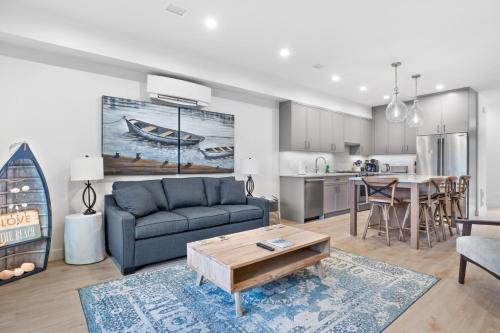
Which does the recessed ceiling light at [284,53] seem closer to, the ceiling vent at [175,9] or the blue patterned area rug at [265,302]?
the ceiling vent at [175,9]

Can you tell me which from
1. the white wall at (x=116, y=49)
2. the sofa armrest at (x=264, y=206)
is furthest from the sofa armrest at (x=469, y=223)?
the white wall at (x=116, y=49)

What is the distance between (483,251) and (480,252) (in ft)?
0.08

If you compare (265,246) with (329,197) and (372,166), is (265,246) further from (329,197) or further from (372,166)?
(372,166)

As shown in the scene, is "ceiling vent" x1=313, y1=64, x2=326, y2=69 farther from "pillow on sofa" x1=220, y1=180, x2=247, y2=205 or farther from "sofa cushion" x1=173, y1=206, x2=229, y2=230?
"sofa cushion" x1=173, y1=206, x2=229, y2=230

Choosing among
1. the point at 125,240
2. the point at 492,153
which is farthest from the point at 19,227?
the point at 492,153

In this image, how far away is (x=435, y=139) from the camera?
5.76m

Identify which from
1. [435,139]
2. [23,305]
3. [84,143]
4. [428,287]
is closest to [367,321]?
[428,287]

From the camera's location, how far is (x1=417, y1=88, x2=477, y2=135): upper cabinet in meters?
5.39

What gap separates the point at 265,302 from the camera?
6.92ft

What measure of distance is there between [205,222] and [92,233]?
125 centimetres

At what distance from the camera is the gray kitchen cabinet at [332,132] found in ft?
19.4

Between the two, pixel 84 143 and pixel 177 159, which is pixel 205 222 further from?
pixel 84 143

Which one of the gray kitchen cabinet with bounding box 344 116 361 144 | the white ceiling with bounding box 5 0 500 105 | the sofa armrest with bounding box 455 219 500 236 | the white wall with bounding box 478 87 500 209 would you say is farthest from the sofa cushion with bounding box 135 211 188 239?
the white wall with bounding box 478 87 500 209

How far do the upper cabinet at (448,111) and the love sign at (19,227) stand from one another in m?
7.11
